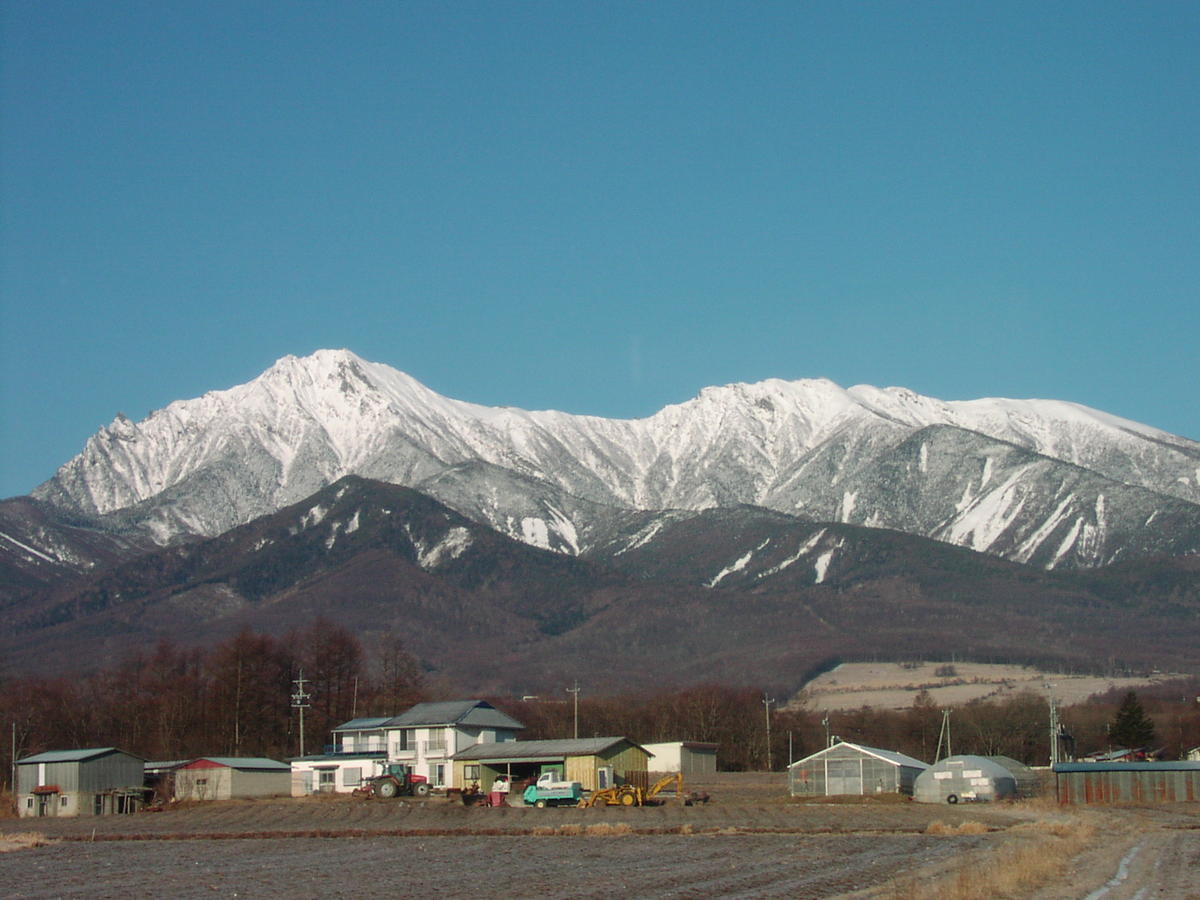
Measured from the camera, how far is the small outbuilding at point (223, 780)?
83.8 metres

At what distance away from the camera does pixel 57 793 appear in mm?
78938

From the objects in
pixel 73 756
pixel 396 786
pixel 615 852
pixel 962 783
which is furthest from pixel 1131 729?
pixel 615 852

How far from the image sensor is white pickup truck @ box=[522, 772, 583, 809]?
68500 millimetres

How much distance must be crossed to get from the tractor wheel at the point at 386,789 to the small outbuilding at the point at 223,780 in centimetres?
947

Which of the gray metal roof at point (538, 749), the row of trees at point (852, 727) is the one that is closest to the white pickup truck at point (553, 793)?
the gray metal roof at point (538, 749)

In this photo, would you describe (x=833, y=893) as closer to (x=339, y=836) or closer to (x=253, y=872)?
(x=253, y=872)

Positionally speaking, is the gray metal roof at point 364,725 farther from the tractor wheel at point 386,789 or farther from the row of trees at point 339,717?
the tractor wheel at point 386,789

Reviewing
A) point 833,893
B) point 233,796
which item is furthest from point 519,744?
point 833,893

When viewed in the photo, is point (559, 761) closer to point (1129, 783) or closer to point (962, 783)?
point (962, 783)

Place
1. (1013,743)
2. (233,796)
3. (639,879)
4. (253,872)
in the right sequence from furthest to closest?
1. (1013,743)
2. (233,796)
3. (253,872)
4. (639,879)

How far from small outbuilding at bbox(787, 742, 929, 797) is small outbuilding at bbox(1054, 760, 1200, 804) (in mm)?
7879

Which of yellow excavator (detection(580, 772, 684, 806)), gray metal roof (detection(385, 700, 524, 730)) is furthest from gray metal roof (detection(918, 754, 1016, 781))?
gray metal roof (detection(385, 700, 524, 730))

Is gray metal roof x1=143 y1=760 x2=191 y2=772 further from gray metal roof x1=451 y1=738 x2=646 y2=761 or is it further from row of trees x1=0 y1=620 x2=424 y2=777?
row of trees x1=0 y1=620 x2=424 y2=777

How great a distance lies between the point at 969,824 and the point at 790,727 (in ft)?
293
